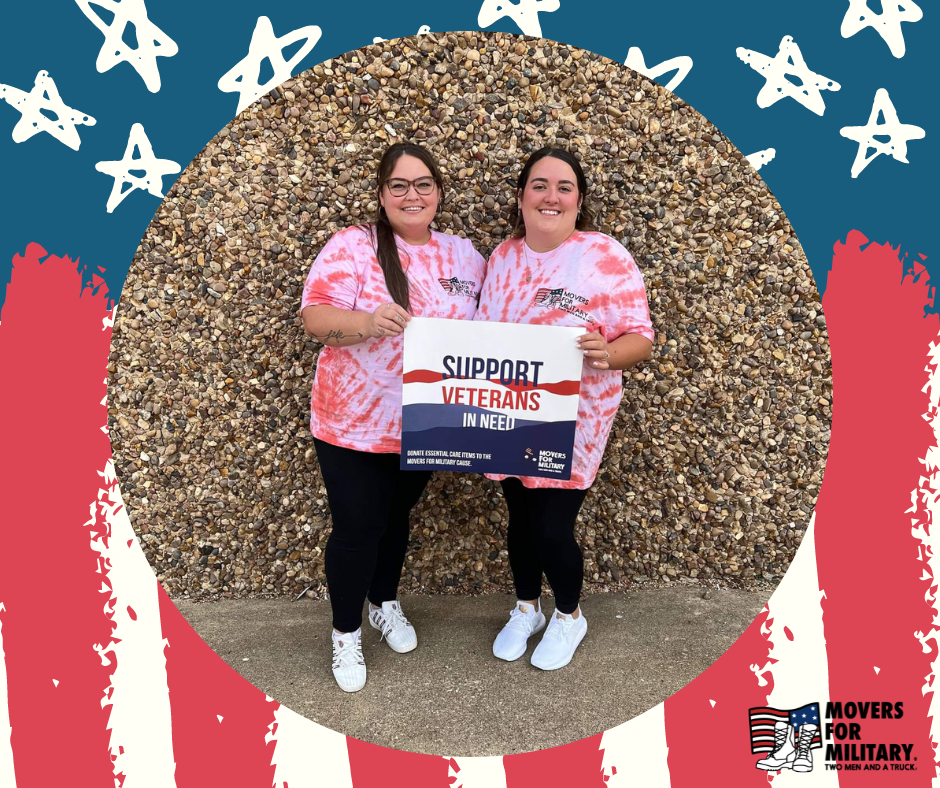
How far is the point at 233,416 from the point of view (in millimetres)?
3496

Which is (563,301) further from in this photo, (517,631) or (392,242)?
(517,631)

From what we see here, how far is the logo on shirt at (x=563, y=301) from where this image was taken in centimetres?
268

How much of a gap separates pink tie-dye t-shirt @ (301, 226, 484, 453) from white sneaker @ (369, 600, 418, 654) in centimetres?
98

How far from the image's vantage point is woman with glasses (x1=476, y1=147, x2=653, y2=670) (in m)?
2.67

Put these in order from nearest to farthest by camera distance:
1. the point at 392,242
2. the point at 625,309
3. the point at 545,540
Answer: the point at 625,309, the point at 392,242, the point at 545,540

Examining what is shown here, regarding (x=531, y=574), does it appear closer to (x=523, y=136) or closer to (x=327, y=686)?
(x=327, y=686)

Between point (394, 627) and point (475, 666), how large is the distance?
0.42m

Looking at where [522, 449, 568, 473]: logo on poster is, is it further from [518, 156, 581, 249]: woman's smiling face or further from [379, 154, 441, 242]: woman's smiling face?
[379, 154, 441, 242]: woman's smiling face

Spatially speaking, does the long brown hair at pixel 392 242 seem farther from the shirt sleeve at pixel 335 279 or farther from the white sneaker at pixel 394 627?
the white sneaker at pixel 394 627

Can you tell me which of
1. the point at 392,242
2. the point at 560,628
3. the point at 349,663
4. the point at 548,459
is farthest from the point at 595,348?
the point at 349,663

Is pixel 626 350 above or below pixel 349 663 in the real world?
above

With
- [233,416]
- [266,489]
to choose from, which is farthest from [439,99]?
[266,489]

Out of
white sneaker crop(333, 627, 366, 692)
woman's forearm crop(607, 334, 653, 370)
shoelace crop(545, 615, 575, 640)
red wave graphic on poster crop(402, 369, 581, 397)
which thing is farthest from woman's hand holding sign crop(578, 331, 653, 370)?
white sneaker crop(333, 627, 366, 692)

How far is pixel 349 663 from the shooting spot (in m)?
3.08
